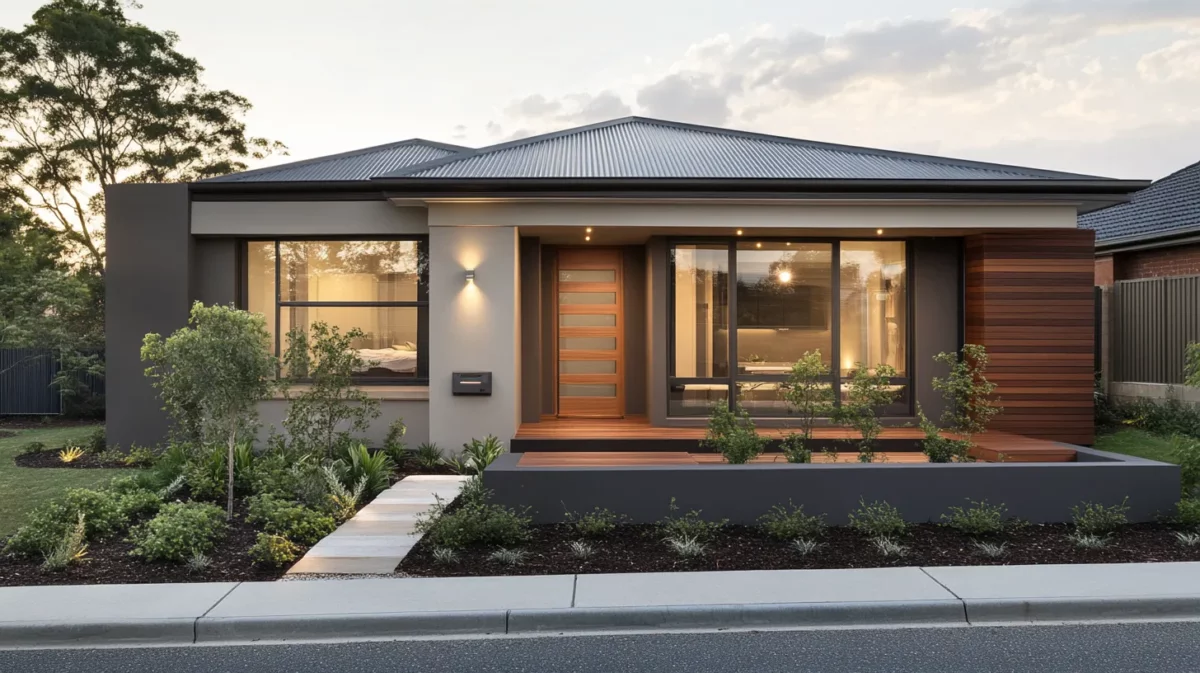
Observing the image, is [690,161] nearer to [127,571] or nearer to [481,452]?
[481,452]

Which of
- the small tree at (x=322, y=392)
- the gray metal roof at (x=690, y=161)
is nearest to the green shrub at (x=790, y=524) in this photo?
the gray metal roof at (x=690, y=161)

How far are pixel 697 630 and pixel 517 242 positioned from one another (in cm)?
666

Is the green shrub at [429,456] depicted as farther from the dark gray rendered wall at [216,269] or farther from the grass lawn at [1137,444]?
the grass lawn at [1137,444]

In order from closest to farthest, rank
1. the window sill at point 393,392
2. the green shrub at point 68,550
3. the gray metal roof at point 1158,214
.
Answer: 1. the green shrub at point 68,550
2. the window sill at point 393,392
3. the gray metal roof at point 1158,214

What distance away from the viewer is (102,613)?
459cm

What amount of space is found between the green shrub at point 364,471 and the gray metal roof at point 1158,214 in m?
13.6

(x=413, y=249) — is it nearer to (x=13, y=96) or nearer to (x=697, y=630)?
(x=697, y=630)

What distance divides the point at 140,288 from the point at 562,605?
9005mm

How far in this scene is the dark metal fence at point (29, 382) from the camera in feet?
54.3

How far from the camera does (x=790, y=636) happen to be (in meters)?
4.42

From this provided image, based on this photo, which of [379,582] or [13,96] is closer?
[379,582]

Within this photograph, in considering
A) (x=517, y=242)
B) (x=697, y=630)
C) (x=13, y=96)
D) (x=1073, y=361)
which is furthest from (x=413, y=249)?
(x=13, y=96)

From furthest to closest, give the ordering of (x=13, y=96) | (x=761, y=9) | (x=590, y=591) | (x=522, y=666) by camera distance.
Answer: (x=13, y=96) < (x=761, y=9) < (x=590, y=591) < (x=522, y=666)

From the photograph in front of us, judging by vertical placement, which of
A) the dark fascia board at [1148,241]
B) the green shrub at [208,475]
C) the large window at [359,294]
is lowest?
the green shrub at [208,475]
